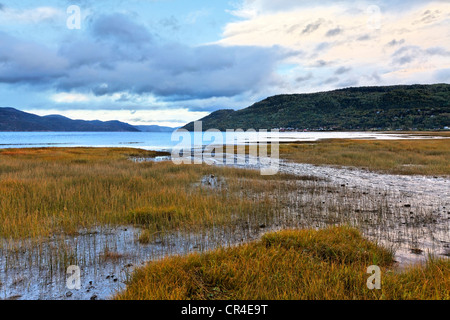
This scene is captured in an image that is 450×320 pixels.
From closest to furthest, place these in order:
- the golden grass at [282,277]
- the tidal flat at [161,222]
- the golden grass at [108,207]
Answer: the golden grass at [282,277] < the tidal flat at [161,222] < the golden grass at [108,207]

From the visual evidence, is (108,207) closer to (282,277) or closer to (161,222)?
(161,222)

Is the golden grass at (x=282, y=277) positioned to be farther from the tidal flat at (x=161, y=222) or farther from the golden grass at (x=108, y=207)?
the golden grass at (x=108, y=207)

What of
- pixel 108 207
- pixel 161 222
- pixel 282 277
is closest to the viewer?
pixel 282 277

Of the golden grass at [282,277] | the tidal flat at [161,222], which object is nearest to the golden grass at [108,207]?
the tidal flat at [161,222]

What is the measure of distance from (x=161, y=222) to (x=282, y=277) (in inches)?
221

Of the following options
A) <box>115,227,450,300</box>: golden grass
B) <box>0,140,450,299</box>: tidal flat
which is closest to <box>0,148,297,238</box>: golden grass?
<box>0,140,450,299</box>: tidal flat

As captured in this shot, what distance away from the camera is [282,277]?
5324mm

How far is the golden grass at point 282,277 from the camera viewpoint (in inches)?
182

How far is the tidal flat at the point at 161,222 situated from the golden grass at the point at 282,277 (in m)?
0.70

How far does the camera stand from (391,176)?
21.1 m

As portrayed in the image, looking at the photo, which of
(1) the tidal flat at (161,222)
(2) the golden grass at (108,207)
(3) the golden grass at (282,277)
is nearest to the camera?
(3) the golden grass at (282,277)

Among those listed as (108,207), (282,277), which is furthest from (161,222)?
(282,277)
